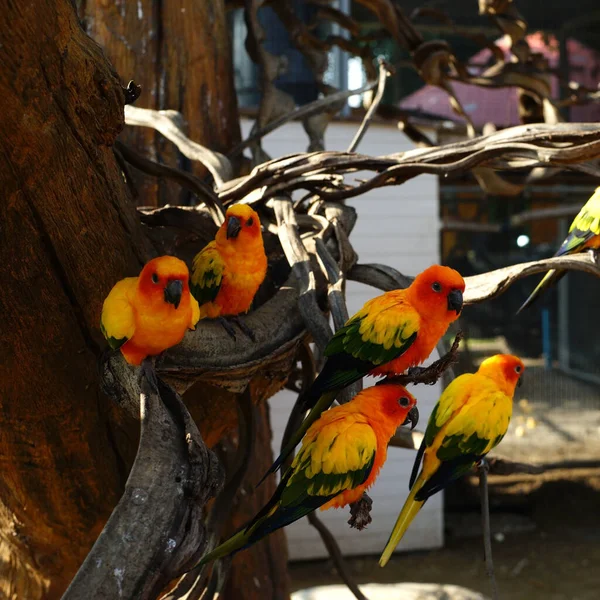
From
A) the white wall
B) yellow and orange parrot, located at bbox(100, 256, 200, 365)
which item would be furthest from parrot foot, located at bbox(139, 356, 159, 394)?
the white wall

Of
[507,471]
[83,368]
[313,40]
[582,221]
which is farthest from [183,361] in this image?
[313,40]

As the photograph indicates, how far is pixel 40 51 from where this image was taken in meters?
0.90

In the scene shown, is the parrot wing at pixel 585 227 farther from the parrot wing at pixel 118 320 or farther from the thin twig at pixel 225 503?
the parrot wing at pixel 118 320

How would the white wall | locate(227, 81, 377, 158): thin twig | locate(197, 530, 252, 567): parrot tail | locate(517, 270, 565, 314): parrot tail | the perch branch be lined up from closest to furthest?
locate(197, 530, 252, 567): parrot tail → locate(517, 270, 565, 314): parrot tail → the perch branch → locate(227, 81, 377, 158): thin twig → the white wall

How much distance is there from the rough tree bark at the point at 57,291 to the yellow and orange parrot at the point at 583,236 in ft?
1.75

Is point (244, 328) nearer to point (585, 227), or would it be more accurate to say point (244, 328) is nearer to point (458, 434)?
point (458, 434)

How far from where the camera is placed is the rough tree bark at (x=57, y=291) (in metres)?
0.93

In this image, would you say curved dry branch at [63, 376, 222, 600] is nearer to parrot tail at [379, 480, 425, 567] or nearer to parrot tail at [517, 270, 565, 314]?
parrot tail at [379, 480, 425, 567]

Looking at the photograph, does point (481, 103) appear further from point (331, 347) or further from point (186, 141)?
point (331, 347)

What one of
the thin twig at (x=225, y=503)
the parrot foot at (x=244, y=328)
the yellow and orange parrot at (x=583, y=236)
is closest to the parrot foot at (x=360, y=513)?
the parrot foot at (x=244, y=328)

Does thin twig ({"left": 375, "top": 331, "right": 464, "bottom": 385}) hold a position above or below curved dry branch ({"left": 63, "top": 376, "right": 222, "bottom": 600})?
above

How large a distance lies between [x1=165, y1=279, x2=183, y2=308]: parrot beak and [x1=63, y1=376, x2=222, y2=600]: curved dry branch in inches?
5.6

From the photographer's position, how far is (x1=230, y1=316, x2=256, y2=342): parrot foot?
1.21 m

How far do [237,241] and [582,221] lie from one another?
65 centimetres
